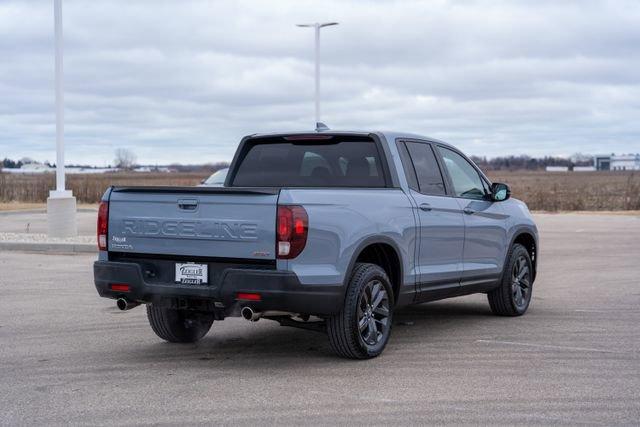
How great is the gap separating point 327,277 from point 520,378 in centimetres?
162

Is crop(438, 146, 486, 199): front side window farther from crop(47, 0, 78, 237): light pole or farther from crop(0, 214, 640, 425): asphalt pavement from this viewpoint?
crop(47, 0, 78, 237): light pole

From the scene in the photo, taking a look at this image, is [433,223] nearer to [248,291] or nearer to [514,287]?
[514,287]

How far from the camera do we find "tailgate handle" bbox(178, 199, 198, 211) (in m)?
7.57

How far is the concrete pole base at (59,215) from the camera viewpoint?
19625mm

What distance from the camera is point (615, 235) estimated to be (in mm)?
22969

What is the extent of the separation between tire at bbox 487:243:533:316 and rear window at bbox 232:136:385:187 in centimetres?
245

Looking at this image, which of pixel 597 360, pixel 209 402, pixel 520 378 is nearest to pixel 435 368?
pixel 520 378

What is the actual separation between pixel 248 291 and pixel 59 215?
13.3m

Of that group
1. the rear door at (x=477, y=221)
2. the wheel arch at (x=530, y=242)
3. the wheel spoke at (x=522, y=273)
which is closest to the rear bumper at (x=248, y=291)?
the rear door at (x=477, y=221)

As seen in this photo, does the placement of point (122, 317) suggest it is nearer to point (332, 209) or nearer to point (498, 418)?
point (332, 209)

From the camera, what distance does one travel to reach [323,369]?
7.62 m

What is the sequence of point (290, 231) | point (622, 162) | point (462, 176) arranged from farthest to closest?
1. point (622, 162)
2. point (462, 176)
3. point (290, 231)

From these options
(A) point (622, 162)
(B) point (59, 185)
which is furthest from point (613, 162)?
(B) point (59, 185)

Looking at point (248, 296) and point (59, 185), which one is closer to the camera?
point (248, 296)
